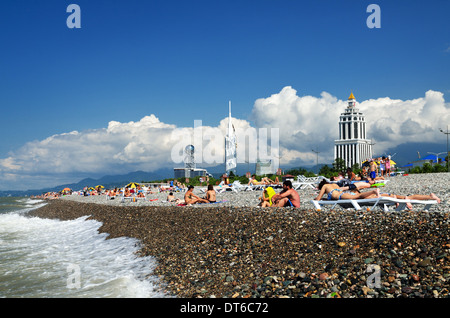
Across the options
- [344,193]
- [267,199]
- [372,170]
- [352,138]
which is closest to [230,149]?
[352,138]

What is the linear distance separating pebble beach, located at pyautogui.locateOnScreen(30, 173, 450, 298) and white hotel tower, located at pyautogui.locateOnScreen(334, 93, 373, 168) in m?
189

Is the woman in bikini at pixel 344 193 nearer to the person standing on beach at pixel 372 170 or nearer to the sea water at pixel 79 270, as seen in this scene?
the sea water at pixel 79 270

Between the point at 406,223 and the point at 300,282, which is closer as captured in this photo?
the point at 300,282

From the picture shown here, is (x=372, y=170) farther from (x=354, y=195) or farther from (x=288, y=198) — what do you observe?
(x=354, y=195)

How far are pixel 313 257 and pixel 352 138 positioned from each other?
647 ft

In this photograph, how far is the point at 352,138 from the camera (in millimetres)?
188875

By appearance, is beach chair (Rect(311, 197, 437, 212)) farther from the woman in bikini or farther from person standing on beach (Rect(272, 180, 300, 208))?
person standing on beach (Rect(272, 180, 300, 208))

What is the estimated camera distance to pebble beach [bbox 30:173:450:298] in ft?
16.3

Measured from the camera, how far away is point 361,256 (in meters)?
5.72
